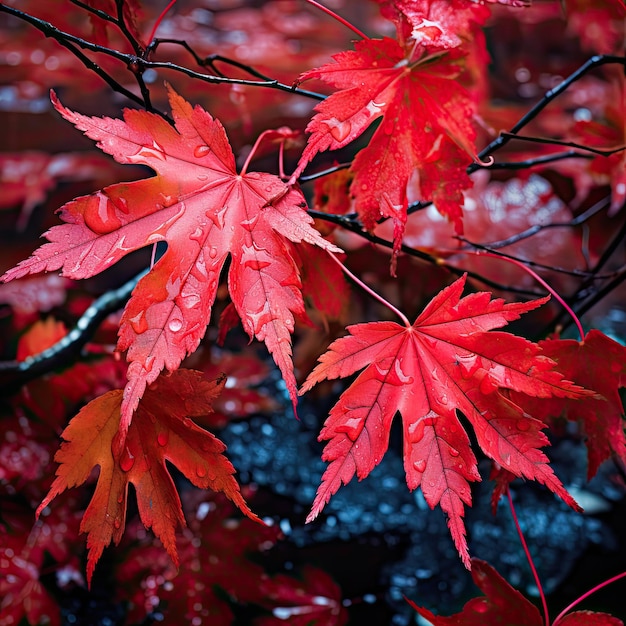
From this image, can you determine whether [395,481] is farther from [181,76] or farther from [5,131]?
[5,131]

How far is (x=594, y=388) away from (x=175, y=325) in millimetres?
490

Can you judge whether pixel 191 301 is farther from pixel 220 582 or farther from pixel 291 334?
pixel 220 582

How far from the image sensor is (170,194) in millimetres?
502

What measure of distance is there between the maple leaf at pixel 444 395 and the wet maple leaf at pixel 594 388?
0.40ft

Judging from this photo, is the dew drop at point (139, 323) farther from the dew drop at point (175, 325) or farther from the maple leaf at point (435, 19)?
the maple leaf at point (435, 19)

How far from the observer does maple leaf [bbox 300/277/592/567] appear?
1.58 feet

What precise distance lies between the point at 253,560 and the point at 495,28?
1601 millimetres

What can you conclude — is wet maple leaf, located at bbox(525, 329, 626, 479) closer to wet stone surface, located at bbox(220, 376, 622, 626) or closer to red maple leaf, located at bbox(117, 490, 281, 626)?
wet stone surface, located at bbox(220, 376, 622, 626)

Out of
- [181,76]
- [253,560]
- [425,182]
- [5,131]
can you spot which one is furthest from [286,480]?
[5,131]

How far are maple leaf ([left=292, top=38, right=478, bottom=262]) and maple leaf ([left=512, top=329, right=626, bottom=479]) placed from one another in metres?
0.21

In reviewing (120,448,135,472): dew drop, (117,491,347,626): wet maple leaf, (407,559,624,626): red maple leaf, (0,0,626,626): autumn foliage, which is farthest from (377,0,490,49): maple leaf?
(117,491,347,626): wet maple leaf

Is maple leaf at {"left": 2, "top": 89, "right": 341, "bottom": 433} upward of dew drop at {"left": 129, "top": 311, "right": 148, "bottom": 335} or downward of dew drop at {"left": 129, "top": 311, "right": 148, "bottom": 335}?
upward

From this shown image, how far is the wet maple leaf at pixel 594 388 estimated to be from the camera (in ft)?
1.95

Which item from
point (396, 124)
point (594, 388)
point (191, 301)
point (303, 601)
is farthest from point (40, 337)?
point (594, 388)
